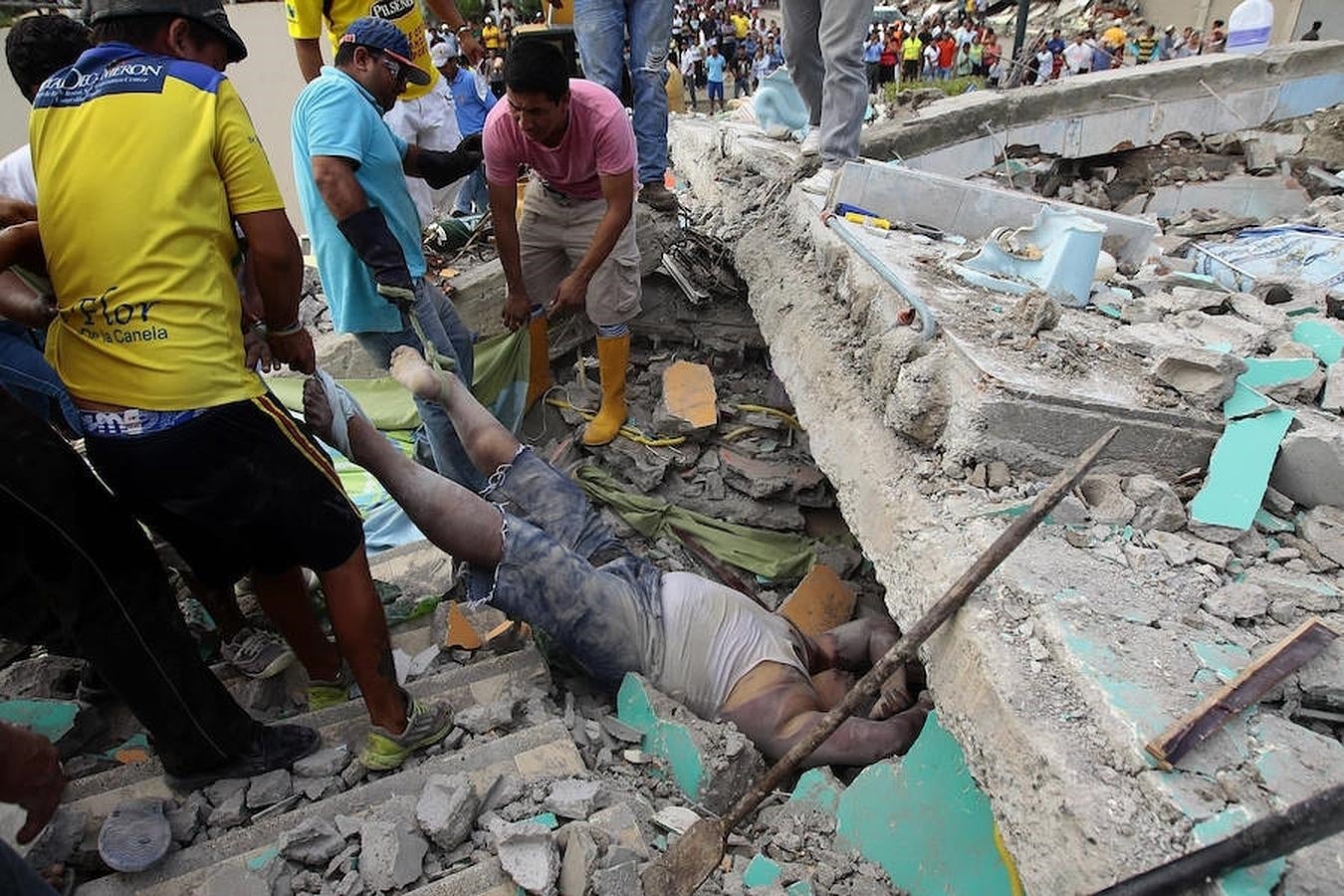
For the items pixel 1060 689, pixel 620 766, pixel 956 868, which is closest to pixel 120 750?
pixel 620 766

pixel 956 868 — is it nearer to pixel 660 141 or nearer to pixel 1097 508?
pixel 1097 508

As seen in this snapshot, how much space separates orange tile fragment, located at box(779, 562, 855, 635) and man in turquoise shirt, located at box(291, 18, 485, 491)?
6.41 ft

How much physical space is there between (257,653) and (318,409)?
0.95m

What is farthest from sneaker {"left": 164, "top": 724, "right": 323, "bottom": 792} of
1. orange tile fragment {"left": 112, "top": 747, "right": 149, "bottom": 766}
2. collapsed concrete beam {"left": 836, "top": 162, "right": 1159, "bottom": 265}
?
collapsed concrete beam {"left": 836, "top": 162, "right": 1159, "bottom": 265}

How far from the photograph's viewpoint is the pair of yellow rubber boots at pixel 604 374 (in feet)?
15.2

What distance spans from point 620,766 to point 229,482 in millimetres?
1374

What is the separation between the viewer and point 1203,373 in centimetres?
249

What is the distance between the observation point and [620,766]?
2.50 metres

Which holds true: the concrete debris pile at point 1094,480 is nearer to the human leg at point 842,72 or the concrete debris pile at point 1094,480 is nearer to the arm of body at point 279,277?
the human leg at point 842,72

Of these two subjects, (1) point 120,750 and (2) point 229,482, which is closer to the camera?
(2) point 229,482

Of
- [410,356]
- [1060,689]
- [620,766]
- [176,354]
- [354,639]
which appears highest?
[176,354]

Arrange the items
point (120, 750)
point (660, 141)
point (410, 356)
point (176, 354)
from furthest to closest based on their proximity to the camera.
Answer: point (660, 141) → point (410, 356) → point (120, 750) → point (176, 354)

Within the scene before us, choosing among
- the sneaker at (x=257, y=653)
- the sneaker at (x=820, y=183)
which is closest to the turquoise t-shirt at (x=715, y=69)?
the sneaker at (x=820, y=183)

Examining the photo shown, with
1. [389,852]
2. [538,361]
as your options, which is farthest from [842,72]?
[389,852]
